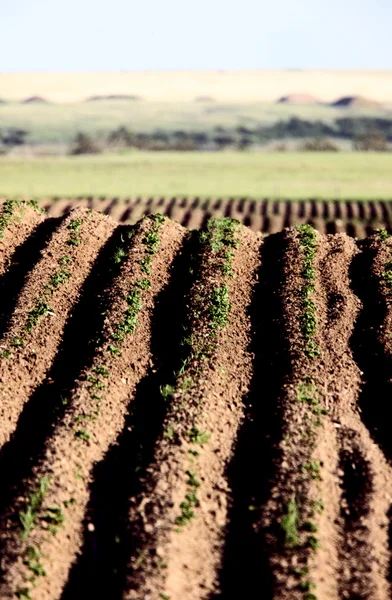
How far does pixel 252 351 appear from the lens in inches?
484

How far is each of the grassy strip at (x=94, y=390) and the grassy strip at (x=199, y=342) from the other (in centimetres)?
109

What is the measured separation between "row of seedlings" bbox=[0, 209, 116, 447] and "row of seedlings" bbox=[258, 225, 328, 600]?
14.2 ft

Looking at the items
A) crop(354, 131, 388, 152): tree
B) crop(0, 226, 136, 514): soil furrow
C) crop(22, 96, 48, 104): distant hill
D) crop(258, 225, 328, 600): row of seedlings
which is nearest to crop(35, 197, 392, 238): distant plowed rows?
crop(0, 226, 136, 514): soil furrow

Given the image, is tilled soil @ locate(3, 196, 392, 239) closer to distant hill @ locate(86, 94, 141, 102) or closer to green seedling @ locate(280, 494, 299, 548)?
green seedling @ locate(280, 494, 299, 548)

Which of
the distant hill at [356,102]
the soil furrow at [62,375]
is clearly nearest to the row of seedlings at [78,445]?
the soil furrow at [62,375]

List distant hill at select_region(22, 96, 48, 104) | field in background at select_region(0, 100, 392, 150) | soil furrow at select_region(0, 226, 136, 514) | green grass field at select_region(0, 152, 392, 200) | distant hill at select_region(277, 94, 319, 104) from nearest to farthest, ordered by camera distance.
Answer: soil furrow at select_region(0, 226, 136, 514) → green grass field at select_region(0, 152, 392, 200) → field in background at select_region(0, 100, 392, 150) → distant hill at select_region(22, 96, 48, 104) → distant hill at select_region(277, 94, 319, 104)

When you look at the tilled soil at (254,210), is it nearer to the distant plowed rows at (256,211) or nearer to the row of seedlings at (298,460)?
the distant plowed rows at (256,211)

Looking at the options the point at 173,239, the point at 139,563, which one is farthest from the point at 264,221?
the point at 139,563

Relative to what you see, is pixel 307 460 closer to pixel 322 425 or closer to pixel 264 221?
pixel 322 425

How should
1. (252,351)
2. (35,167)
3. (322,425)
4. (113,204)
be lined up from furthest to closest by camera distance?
(35,167)
(113,204)
(252,351)
(322,425)

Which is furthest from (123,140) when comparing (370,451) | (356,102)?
(370,451)

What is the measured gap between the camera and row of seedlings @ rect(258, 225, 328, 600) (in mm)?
8062

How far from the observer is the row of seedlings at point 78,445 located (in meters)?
8.07

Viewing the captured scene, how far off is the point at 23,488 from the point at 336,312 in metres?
6.97
